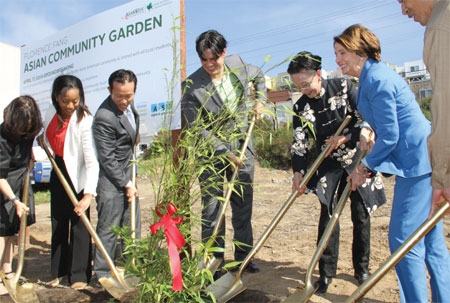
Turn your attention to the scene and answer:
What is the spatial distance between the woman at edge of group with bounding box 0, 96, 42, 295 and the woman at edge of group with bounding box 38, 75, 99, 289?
0.21 meters

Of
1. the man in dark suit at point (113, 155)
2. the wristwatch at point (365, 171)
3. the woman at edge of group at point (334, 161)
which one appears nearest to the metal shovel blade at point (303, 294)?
the woman at edge of group at point (334, 161)

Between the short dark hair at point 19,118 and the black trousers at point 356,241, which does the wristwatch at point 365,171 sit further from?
the short dark hair at point 19,118

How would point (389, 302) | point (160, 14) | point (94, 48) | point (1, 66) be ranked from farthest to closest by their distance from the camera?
1. point (1, 66)
2. point (94, 48)
3. point (160, 14)
4. point (389, 302)

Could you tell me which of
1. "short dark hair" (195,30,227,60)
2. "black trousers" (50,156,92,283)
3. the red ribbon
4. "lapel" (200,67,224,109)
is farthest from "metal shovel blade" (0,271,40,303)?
"short dark hair" (195,30,227,60)

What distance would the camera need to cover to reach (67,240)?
3.68m

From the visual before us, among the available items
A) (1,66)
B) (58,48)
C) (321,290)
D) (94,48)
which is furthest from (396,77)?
(1,66)

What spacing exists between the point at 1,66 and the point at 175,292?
11151mm

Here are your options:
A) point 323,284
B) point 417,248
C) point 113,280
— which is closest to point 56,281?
point 113,280

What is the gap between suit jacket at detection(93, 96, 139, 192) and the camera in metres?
3.21

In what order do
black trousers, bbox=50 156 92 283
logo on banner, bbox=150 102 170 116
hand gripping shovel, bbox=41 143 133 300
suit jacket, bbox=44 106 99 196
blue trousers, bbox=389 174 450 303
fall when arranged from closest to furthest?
blue trousers, bbox=389 174 450 303, hand gripping shovel, bbox=41 143 133 300, suit jacket, bbox=44 106 99 196, black trousers, bbox=50 156 92 283, logo on banner, bbox=150 102 170 116

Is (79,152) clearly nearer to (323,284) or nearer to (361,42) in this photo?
(323,284)

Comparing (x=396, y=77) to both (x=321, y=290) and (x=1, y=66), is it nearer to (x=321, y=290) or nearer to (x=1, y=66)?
(x=321, y=290)

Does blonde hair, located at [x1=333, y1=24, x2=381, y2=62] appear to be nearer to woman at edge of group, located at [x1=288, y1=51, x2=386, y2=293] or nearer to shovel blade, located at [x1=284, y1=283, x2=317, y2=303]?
woman at edge of group, located at [x1=288, y1=51, x2=386, y2=293]

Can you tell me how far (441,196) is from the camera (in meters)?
1.77
